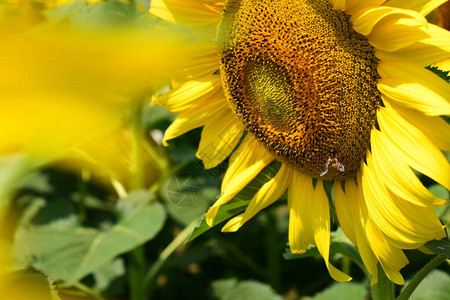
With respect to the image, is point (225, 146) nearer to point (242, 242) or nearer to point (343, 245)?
point (343, 245)

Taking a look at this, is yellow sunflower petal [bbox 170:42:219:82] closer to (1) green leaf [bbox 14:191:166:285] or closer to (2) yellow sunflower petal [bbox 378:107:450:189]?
(2) yellow sunflower petal [bbox 378:107:450:189]

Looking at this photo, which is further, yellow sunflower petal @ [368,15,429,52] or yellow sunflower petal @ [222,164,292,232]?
yellow sunflower petal @ [222,164,292,232]

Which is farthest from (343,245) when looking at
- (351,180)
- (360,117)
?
(360,117)

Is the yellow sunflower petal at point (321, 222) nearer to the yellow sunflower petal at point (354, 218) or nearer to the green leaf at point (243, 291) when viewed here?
the yellow sunflower petal at point (354, 218)

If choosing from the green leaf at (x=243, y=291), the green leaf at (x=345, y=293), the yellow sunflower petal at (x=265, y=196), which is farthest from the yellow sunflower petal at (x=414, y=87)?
the green leaf at (x=243, y=291)

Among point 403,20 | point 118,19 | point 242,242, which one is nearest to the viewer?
point 403,20

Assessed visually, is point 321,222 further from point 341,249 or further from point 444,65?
point 444,65

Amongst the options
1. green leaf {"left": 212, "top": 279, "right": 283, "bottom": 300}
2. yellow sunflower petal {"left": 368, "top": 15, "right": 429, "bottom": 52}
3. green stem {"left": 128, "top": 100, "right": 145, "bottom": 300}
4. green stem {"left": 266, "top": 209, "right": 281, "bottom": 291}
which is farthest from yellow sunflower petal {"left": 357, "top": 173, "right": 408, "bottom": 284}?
green stem {"left": 266, "top": 209, "right": 281, "bottom": 291}
